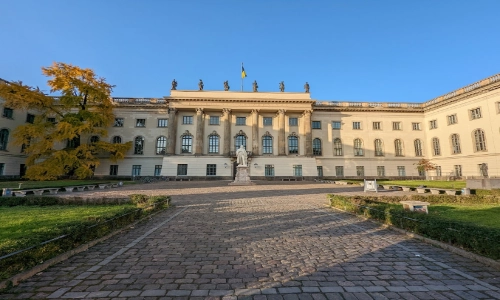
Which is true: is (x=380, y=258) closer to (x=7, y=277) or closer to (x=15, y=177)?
(x=7, y=277)

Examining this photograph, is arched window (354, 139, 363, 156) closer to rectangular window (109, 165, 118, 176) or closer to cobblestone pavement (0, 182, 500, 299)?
cobblestone pavement (0, 182, 500, 299)

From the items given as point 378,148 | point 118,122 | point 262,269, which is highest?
point 118,122

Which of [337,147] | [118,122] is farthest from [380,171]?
[118,122]

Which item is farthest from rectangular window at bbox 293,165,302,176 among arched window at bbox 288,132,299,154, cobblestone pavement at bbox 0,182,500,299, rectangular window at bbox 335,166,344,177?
cobblestone pavement at bbox 0,182,500,299

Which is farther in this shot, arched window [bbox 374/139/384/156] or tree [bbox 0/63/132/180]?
arched window [bbox 374/139/384/156]

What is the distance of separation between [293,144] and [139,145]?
30.2 m

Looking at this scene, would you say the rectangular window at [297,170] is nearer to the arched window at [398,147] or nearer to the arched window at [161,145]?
the arched window at [398,147]

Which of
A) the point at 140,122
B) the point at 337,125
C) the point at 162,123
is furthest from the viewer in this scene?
the point at 337,125

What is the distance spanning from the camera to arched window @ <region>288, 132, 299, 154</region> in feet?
155

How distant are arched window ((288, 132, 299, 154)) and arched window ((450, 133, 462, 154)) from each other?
26777mm

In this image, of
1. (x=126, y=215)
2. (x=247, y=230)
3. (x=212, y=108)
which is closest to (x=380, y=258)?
(x=247, y=230)

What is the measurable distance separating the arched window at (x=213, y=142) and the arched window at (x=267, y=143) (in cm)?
908

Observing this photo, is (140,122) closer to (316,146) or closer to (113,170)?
(113,170)

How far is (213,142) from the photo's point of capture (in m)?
46.7
